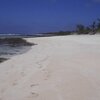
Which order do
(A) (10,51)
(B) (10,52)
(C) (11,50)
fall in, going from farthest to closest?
(C) (11,50) → (A) (10,51) → (B) (10,52)

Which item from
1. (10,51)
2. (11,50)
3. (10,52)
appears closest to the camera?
(10,52)

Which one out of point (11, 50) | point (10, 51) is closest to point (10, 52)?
point (10, 51)

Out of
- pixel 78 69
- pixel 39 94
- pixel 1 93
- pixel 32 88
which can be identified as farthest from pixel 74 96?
pixel 78 69

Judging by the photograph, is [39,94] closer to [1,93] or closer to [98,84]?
[1,93]

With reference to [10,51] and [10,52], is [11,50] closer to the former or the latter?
[10,51]

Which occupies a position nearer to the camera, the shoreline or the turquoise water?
the shoreline

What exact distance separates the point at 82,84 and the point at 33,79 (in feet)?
3.48

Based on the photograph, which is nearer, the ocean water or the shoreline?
the shoreline

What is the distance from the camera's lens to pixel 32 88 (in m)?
4.17

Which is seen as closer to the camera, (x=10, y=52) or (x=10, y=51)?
(x=10, y=52)

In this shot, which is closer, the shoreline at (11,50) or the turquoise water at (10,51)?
the shoreline at (11,50)

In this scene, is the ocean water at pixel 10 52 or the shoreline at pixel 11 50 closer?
the shoreline at pixel 11 50

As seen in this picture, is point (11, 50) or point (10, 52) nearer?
point (10, 52)

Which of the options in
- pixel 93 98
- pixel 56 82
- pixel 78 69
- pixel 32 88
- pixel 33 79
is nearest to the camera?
pixel 93 98
